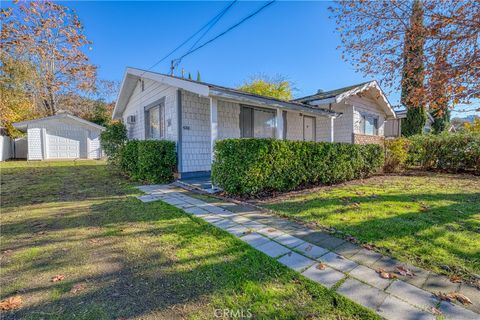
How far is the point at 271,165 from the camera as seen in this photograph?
235 inches

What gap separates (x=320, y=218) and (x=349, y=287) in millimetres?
2051

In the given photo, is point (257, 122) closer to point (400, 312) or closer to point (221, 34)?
point (221, 34)

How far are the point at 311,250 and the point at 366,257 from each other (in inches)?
25.5

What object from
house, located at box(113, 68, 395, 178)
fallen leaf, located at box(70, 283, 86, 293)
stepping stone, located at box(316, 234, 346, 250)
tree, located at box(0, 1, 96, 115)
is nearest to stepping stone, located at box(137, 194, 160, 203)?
house, located at box(113, 68, 395, 178)

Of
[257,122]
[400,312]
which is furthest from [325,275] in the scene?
[257,122]

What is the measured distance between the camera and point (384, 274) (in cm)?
246

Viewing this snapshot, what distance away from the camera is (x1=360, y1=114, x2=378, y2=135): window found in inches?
547

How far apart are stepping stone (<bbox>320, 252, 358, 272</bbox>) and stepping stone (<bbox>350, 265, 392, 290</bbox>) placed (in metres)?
0.07

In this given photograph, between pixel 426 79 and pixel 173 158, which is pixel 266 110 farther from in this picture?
pixel 426 79

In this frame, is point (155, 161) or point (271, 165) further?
point (155, 161)

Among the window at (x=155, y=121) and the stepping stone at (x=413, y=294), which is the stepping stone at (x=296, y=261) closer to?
the stepping stone at (x=413, y=294)

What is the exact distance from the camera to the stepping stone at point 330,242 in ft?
10.4

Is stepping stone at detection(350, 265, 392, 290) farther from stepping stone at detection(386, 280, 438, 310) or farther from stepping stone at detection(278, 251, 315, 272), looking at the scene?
stepping stone at detection(278, 251, 315, 272)

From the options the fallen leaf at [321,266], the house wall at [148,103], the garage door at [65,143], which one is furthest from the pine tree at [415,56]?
the garage door at [65,143]
